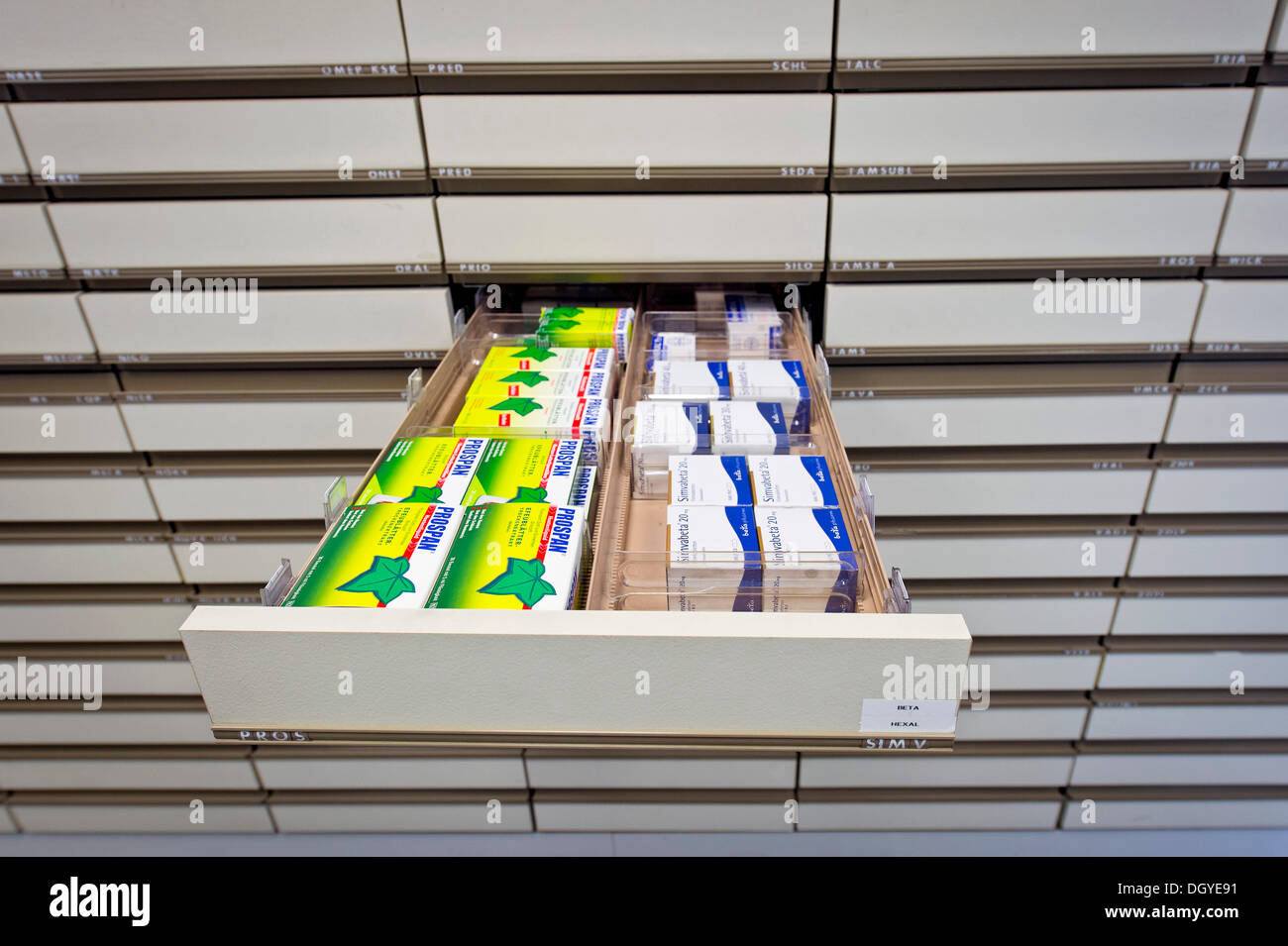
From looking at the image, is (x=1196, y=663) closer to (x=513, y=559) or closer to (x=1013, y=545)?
(x=1013, y=545)

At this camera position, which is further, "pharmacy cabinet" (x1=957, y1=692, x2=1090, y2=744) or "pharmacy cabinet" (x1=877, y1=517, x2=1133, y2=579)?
"pharmacy cabinet" (x1=957, y1=692, x2=1090, y2=744)

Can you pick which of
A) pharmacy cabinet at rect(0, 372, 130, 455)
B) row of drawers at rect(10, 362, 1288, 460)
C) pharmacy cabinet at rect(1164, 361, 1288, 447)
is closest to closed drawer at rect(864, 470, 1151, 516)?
row of drawers at rect(10, 362, 1288, 460)

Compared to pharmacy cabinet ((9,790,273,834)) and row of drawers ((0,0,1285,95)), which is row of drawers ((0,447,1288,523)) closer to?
row of drawers ((0,0,1285,95))

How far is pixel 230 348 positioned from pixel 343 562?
1.34m

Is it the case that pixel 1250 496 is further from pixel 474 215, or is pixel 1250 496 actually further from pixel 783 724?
pixel 474 215

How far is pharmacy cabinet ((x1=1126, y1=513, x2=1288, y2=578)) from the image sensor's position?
2607mm

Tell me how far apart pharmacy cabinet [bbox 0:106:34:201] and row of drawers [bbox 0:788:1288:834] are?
228cm

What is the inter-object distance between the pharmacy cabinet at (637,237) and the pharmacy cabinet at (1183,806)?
241 cm

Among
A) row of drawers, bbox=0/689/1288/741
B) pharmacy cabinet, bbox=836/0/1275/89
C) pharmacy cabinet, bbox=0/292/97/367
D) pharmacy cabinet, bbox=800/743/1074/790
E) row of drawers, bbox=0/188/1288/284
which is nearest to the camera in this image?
pharmacy cabinet, bbox=836/0/1275/89

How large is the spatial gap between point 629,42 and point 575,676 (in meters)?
1.59

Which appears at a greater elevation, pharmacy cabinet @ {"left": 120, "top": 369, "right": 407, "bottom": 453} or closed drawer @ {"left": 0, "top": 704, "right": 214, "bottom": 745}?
pharmacy cabinet @ {"left": 120, "top": 369, "right": 407, "bottom": 453}

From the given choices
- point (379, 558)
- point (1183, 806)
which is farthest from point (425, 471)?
point (1183, 806)
